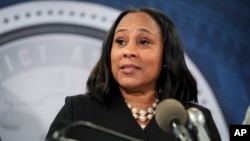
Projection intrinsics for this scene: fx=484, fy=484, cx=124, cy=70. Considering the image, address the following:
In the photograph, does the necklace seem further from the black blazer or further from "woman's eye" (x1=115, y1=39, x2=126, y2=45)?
"woman's eye" (x1=115, y1=39, x2=126, y2=45)

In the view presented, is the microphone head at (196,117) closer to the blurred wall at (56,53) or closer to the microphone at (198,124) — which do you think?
the microphone at (198,124)

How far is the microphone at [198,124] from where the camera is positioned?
1049mm

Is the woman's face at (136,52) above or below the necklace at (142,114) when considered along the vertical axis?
above

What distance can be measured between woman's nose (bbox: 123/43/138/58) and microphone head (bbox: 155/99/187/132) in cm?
52

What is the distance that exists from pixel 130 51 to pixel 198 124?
637 millimetres

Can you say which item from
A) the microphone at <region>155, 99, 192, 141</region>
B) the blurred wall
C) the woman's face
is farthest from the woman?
the blurred wall

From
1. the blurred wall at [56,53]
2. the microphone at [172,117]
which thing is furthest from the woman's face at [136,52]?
the blurred wall at [56,53]

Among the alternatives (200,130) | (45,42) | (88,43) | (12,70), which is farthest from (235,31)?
(200,130)

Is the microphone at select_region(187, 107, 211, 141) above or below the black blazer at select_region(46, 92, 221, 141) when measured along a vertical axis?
above

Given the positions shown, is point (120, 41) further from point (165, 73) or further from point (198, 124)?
point (198, 124)

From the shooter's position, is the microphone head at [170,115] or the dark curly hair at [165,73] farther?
the dark curly hair at [165,73]

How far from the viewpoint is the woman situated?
169 centimetres

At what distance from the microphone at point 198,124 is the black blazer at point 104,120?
1.84ft

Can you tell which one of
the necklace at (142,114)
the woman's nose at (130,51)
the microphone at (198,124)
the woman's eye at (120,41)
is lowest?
the necklace at (142,114)
